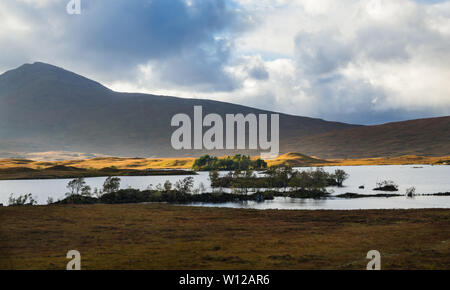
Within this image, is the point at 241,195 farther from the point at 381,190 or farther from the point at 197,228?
the point at 197,228

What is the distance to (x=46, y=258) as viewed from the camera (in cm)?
1684

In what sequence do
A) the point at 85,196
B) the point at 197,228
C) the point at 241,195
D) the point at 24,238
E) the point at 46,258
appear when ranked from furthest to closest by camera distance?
the point at 241,195 → the point at 85,196 → the point at 197,228 → the point at 24,238 → the point at 46,258

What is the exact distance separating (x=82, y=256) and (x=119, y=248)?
6.66 ft

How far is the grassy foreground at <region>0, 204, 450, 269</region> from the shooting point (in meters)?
16.1

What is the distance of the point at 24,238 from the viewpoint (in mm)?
21594

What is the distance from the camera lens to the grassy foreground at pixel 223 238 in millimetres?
16094

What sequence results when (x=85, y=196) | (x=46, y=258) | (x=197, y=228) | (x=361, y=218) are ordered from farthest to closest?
(x=85, y=196)
(x=361, y=218)
(x=197, y=228)
(x=46, y=258)

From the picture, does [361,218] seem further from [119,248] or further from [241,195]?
[241,195]

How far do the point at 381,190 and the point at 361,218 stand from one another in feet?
102

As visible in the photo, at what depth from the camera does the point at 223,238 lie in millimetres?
21812

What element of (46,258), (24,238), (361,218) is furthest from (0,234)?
(361,218)
